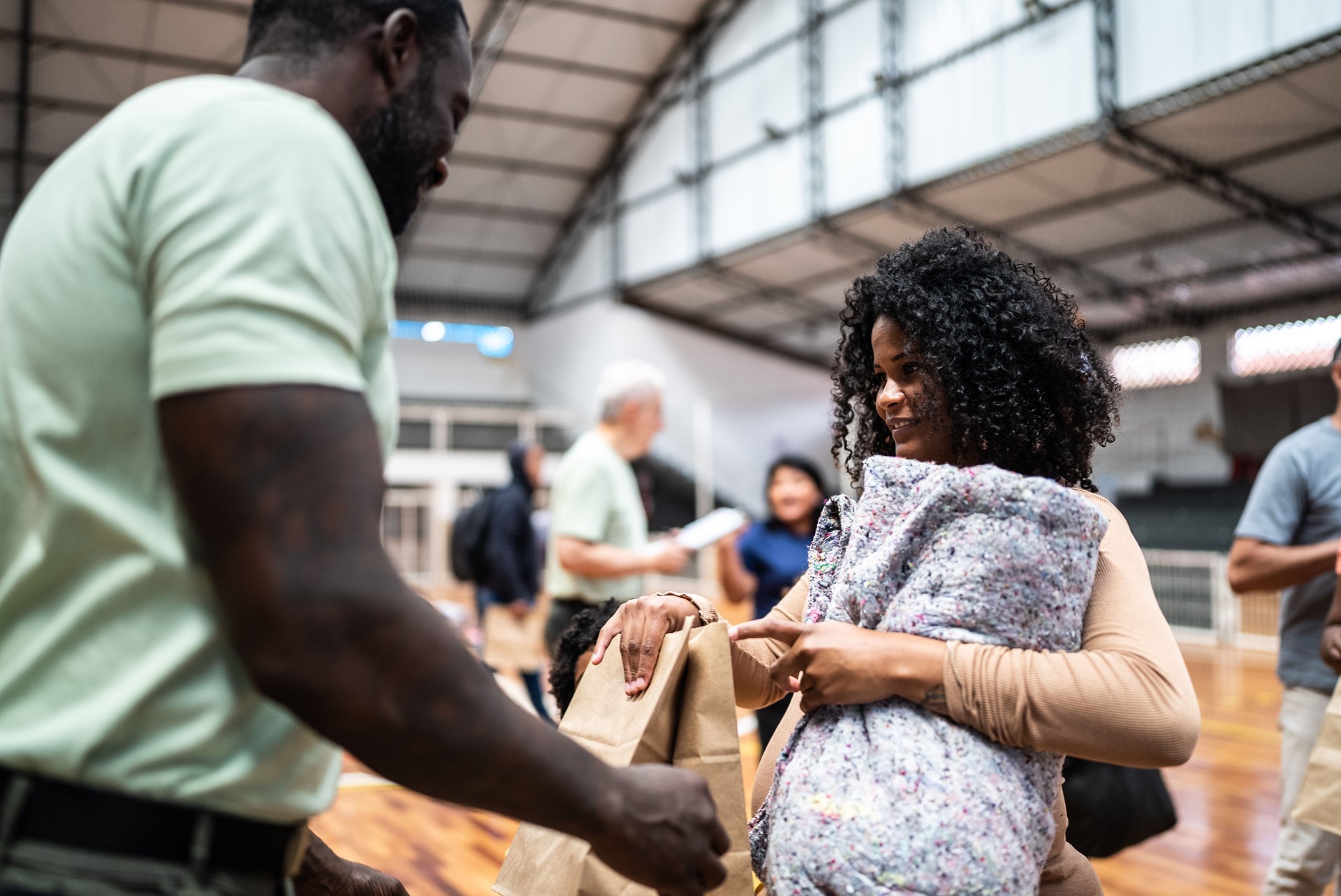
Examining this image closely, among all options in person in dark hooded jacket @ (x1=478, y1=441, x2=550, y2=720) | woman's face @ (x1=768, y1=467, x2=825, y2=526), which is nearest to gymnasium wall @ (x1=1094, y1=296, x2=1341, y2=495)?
person in dark hooded jacket @ (x1=478, y1=441, x2=550, y2=720)

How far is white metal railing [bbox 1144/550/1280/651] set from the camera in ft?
30.6

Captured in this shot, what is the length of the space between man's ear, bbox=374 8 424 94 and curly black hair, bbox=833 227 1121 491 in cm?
78

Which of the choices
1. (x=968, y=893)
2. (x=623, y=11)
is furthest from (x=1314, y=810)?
(x=623, y=11)

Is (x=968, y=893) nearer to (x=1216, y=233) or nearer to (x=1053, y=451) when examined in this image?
(x=1053, y=451)

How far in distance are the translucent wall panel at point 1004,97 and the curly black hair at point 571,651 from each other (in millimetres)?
11539

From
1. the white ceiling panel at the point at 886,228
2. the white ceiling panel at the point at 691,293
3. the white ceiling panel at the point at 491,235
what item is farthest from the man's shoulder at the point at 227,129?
the white ceiling panel at the point at 491,235

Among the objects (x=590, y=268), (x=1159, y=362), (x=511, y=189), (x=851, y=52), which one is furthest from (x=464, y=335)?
(x=1159, y=362)

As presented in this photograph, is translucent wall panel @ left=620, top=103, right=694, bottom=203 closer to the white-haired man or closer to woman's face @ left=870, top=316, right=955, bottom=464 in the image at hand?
the white-haired man

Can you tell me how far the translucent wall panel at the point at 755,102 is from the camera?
1561cm

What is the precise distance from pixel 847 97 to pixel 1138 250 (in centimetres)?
478

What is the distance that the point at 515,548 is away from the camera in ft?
16.5

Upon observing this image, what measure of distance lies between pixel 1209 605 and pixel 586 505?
8.44 meters

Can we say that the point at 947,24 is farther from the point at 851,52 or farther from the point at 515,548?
the point at 515,548

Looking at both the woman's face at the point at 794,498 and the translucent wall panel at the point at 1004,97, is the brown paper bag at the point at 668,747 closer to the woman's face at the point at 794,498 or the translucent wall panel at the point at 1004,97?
the woman's face at the point at 794,498
